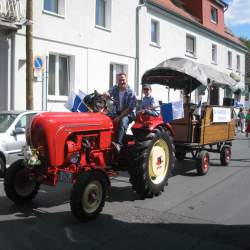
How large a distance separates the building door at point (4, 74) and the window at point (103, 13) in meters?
4.91

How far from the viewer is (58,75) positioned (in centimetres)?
1565

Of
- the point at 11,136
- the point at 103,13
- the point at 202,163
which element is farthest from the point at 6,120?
the point at 103,13

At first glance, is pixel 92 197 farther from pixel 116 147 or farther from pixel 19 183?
pixel 19 183

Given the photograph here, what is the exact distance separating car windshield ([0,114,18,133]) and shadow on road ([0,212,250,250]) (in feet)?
12.6

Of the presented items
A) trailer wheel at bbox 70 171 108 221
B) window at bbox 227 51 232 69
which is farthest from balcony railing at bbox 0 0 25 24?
window at bbox 227 51 232 69

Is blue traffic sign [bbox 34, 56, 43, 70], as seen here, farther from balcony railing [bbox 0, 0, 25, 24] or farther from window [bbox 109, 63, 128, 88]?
window [bbox 109, 63, 128, 88]

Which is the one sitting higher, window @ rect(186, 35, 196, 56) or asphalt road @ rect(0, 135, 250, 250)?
window @ rect(186, 35, 196, 56)

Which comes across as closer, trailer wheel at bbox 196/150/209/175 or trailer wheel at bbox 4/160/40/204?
trailer wheel at bbox 4/160/40/204

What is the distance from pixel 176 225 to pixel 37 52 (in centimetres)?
1011

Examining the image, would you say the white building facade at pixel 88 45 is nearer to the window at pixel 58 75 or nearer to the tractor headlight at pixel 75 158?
the window at pixel 58 75

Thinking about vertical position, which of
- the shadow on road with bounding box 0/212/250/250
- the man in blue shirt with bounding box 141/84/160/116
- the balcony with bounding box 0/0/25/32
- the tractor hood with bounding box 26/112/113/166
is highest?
the balcony with bounding box 0/0/25/32

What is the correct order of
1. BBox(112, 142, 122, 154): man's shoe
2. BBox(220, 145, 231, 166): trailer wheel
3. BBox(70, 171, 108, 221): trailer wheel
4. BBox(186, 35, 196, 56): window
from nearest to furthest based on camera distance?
BBox(70, 171, 108, 221): trailer wheel, BBox(112, 142, 122, 154): man's shoe, BBox(220, 145, 231, 166): trailer wheel, BBox(186, 35, 196, 56): window

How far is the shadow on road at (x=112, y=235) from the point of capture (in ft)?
16.4

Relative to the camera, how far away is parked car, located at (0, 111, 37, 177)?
9.07 meters
